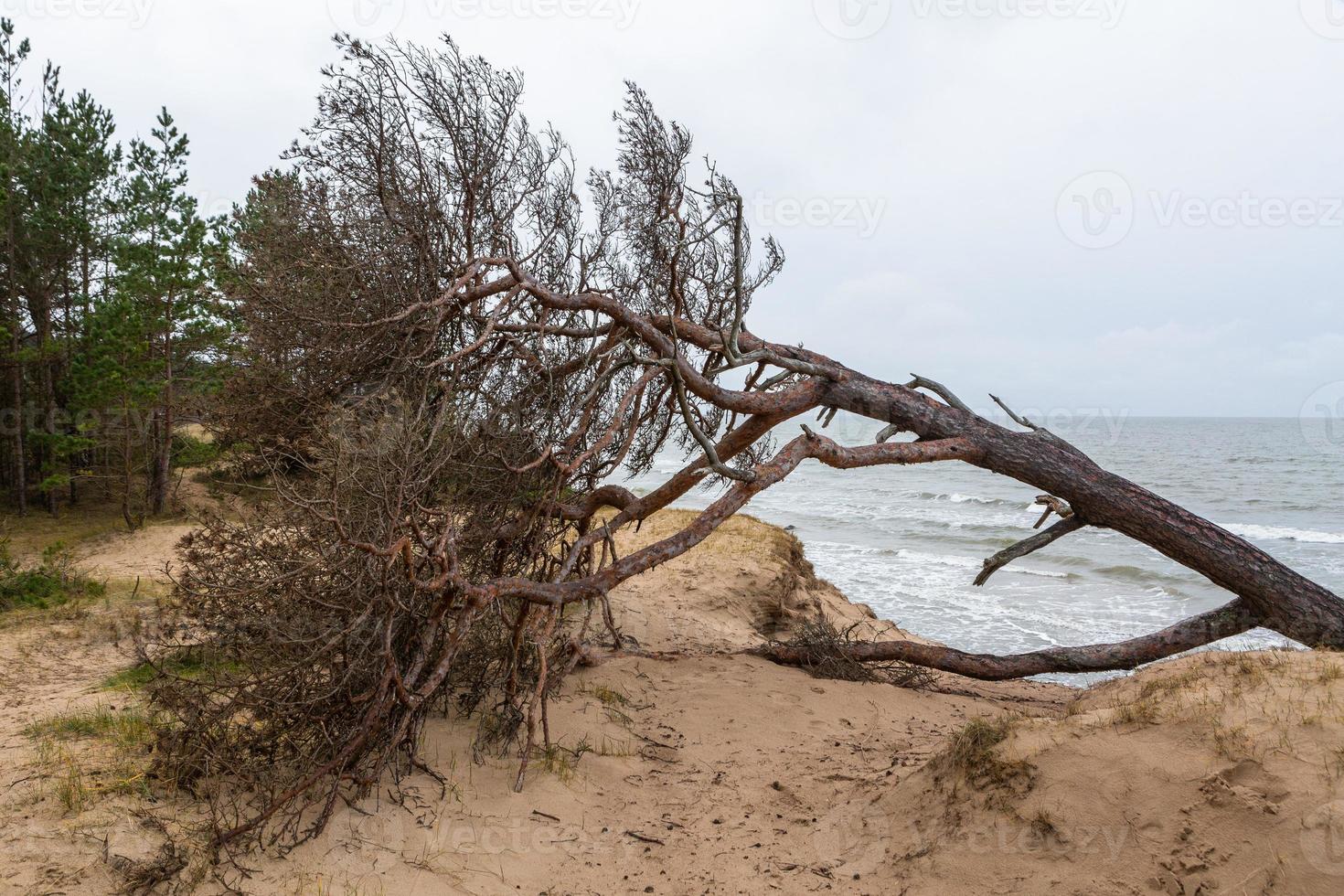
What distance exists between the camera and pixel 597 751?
5703 millimetres

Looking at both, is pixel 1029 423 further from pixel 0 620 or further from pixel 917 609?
pixel 0 620

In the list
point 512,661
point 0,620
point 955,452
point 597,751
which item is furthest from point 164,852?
point 0,620

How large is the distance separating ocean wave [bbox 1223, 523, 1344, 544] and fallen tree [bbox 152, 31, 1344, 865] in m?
21.1

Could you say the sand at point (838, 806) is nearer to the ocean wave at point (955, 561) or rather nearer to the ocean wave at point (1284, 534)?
the ocean wave at point (955, 561)

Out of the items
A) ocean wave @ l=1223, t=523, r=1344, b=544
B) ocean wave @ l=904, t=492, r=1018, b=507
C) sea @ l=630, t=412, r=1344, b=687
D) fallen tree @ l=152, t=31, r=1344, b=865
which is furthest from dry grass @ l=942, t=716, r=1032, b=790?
ocean wave @ l=904, t=492, r=1018, b=507

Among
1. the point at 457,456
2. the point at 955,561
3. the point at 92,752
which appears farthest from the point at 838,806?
the point at 955,561

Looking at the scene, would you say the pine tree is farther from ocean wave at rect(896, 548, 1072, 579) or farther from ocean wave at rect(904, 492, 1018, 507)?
ocean wave at rect(904, 492, 1018, 507)

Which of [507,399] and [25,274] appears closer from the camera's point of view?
[507,399]

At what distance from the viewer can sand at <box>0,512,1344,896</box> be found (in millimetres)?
3535

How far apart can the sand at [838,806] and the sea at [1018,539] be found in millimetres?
4205

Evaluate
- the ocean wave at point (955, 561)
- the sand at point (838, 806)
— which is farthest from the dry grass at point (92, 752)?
the ocean wave at point (955, 561)

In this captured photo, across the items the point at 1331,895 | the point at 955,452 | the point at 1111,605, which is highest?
the point at 955,452

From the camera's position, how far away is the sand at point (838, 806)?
354 centimetres

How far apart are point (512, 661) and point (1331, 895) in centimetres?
428
